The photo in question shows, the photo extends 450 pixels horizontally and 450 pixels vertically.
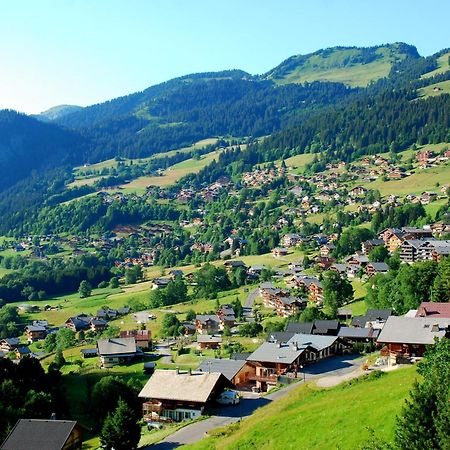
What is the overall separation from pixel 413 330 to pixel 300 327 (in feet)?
90.8

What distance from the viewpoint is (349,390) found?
45688 mm

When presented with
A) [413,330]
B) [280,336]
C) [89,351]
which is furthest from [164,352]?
[413,330]

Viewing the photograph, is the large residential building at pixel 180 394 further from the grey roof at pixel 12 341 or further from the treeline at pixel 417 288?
the grey roof at pixel 12 341

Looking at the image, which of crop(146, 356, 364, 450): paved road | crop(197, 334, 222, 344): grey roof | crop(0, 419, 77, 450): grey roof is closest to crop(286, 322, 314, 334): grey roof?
crop(197, 334, 222, 344): grey roof

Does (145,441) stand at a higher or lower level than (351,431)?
lower

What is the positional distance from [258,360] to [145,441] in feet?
53.7

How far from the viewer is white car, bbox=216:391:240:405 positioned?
5731cm

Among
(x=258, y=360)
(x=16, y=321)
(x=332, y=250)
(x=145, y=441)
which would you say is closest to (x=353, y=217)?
(x=332, y=250)

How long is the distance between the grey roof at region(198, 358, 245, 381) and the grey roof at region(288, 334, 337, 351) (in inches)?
254

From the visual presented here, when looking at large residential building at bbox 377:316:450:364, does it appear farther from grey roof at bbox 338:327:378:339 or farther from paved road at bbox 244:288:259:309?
paved road at bbox 244:288:259:309

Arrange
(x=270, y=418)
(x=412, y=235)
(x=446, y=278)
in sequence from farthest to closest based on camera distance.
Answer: (x=412, y=235)
(x=446, y=278)
(x=270, y=418)

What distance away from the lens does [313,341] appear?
69.7 m

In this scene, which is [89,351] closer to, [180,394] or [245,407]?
[180,394]

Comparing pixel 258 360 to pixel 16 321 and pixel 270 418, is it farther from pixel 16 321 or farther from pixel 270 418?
pixel 16 321
